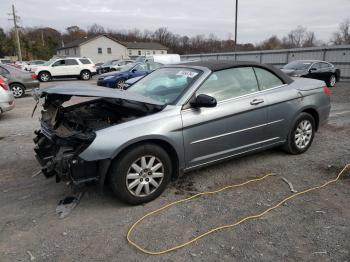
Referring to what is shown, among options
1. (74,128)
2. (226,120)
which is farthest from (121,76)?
(226,120)

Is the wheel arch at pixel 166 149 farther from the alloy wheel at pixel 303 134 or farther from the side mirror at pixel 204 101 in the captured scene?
the alloy wheel at pixel 303 134

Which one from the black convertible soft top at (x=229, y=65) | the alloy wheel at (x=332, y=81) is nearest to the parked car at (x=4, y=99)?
the black convertible soft top at (x=229, y=65)

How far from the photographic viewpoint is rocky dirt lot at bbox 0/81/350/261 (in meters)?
2.96

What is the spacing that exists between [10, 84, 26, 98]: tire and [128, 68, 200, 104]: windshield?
35.3 ft

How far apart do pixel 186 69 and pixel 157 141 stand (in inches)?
53.3

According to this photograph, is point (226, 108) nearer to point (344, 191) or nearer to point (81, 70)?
point (344, 191)

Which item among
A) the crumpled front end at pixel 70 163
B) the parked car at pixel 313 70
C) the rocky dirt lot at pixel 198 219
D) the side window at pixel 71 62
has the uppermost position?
the side window at pixel 71 62

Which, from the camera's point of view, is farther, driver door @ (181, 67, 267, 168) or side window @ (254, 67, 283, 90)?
side window @ (254, 67, 283, 90)

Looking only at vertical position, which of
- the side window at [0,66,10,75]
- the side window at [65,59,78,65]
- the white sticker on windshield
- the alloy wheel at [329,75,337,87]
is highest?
the side window at [65,59,78,65]

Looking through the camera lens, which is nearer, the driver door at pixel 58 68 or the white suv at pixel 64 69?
the white suv at pixel 64 69

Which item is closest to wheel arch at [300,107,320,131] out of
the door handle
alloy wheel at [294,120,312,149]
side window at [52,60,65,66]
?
alloy wheel at [294,120,312,149]

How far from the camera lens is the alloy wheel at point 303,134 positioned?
5.25 meters

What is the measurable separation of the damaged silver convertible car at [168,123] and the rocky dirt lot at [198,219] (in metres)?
0.34

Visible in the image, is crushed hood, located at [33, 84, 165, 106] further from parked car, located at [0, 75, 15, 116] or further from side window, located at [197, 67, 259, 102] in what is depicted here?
parked car, located at [0, 75, 15, 116]
